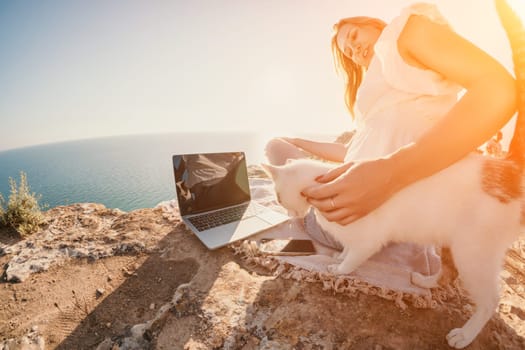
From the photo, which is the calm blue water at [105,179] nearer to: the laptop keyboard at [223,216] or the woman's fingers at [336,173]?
the laptop keyboard at [223,216]

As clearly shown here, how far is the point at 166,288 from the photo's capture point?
56.0 inches

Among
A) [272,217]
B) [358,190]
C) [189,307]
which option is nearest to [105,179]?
[272,217]

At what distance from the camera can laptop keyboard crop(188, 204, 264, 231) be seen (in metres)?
2.04

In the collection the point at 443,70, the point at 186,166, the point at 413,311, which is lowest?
the point at 413,311

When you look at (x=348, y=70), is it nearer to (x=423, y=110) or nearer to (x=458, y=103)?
(x=423, y=110)

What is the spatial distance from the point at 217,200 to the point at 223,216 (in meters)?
0.26

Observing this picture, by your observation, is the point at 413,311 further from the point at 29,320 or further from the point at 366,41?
the point at 29,320

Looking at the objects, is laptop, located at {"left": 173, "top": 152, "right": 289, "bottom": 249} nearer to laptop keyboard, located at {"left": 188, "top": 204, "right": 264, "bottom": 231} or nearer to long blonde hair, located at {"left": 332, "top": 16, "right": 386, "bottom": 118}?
laptop keyboard, located at {"left": 188, "top": 204, "right": 264, "bottom": 231}

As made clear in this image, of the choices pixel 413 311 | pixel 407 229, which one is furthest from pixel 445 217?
pixel 413 311

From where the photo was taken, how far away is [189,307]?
1.25m

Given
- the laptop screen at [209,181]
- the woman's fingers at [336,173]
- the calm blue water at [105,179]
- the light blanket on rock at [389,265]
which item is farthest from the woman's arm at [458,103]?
the calm blue water at [105,179]

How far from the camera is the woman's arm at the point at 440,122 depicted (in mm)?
982

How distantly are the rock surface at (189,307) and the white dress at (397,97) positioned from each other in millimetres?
1037

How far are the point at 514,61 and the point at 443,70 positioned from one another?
13.8 inches
